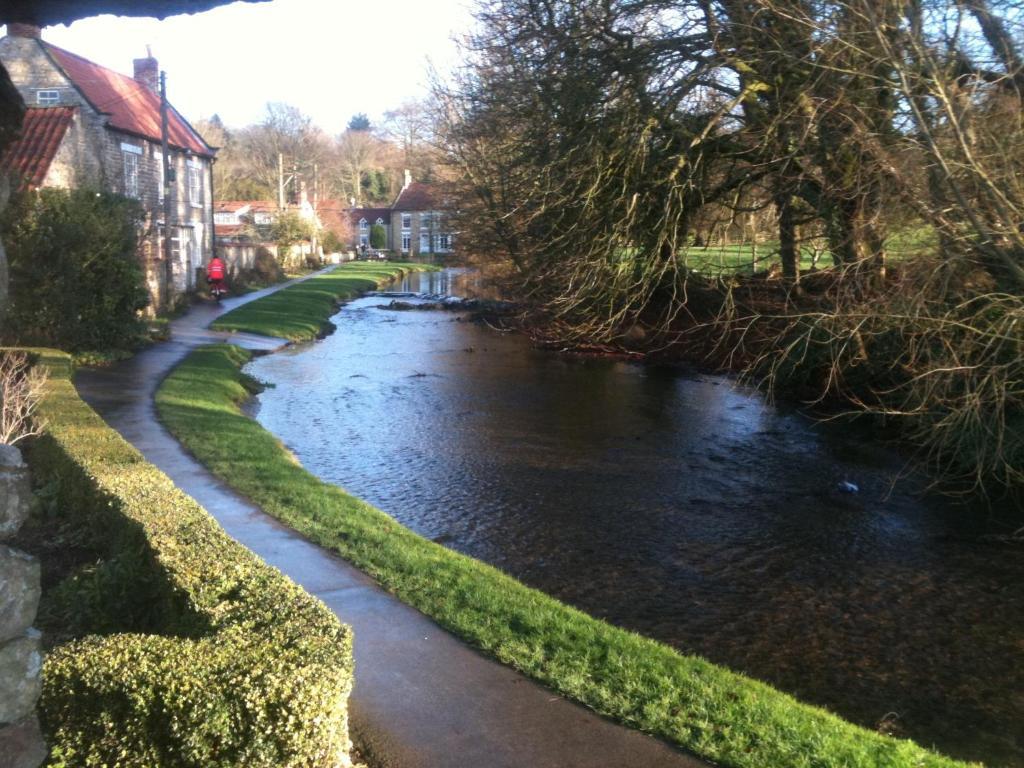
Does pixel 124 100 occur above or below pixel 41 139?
above

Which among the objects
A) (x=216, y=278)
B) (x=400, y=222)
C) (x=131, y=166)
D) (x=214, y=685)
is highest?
(x=400, y=222)

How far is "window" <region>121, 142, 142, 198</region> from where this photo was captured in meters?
29.1

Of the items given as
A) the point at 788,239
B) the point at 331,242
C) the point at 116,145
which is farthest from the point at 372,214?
the point at 788,239

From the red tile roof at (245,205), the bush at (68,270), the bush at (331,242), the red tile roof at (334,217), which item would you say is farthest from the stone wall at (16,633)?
the red tile roof at (334,217)

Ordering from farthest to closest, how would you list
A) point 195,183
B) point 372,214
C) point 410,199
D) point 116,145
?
1. point 372,214
2. point 410,199
3. point 195,183
4. point 116,145

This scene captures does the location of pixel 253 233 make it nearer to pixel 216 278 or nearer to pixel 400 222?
pixel 216 278

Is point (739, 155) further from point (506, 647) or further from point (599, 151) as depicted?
point (506, 647)

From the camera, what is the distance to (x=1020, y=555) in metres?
10.4

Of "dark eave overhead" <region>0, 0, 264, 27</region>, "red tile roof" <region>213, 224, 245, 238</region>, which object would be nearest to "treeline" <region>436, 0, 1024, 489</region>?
"dark eave overhead" <region>0, 0, 264, 27</region>

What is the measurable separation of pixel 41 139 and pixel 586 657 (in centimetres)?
2316

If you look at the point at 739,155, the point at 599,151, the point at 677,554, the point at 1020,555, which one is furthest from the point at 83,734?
the point at 739,155

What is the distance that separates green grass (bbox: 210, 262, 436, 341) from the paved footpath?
20222 mm

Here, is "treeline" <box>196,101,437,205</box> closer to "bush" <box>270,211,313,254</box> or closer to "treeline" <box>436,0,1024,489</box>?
"bush" <box>270,211,313,254</box>

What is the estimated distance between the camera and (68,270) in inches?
744
